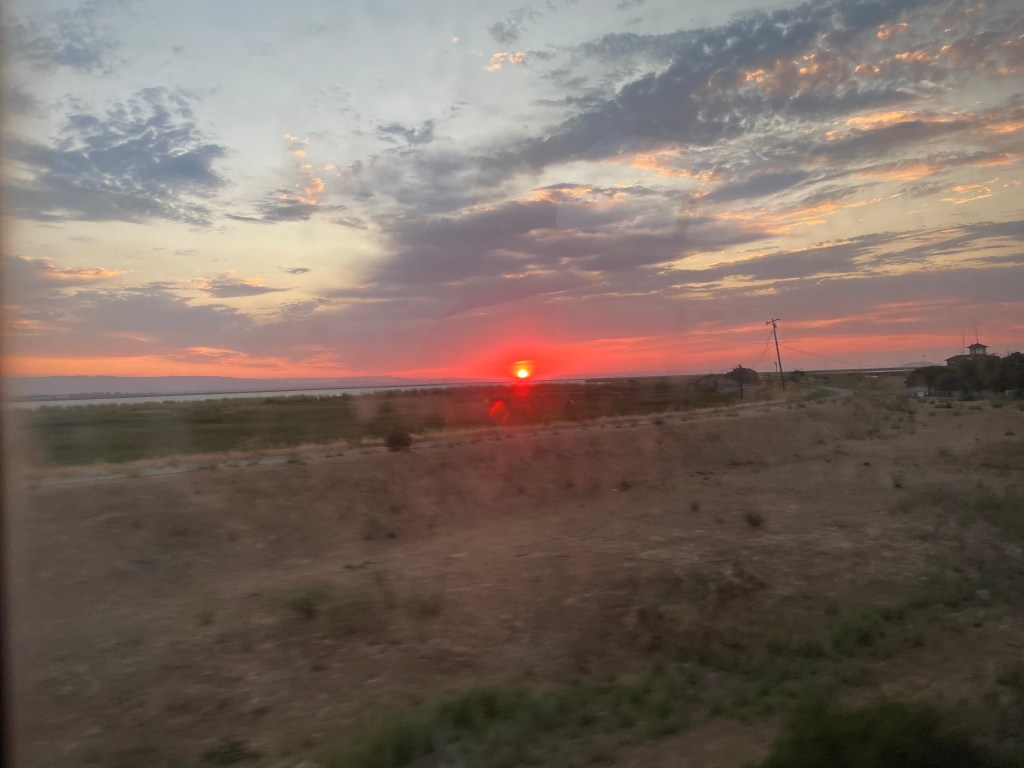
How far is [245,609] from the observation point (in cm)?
1791

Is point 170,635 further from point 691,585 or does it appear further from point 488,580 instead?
point 691,585

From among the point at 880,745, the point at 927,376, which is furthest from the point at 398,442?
the point at 927,376

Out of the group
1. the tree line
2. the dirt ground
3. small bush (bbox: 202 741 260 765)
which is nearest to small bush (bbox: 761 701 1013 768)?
the dirt ground

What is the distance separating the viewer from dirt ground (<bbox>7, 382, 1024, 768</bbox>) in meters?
11.9

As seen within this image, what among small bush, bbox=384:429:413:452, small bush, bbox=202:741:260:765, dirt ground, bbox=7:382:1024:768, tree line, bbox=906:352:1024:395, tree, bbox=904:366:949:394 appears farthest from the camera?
tree, bbox=904:366:949:394

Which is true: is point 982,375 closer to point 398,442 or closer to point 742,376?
point 742,376

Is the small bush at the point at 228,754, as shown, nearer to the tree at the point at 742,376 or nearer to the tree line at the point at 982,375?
the tree line at the point at 982,375

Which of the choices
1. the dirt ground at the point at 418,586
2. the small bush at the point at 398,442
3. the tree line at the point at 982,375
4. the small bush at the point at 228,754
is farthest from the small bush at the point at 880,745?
the tree line at the point at 982,375

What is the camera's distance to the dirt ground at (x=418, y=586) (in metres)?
11.9

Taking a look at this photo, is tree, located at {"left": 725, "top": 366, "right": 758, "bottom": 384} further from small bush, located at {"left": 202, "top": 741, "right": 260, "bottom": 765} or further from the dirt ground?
small bush, located at {"left": 202, "top": 741, "right": 260, "bottom": 765}

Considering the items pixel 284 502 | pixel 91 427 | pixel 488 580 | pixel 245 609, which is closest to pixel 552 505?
pixel 284 502

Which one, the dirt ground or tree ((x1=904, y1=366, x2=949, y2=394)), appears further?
tree ((x1=904, y1=366, x2=949, y2=394))

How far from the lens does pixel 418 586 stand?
2012 centimetres

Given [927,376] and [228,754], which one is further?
[927,376]
